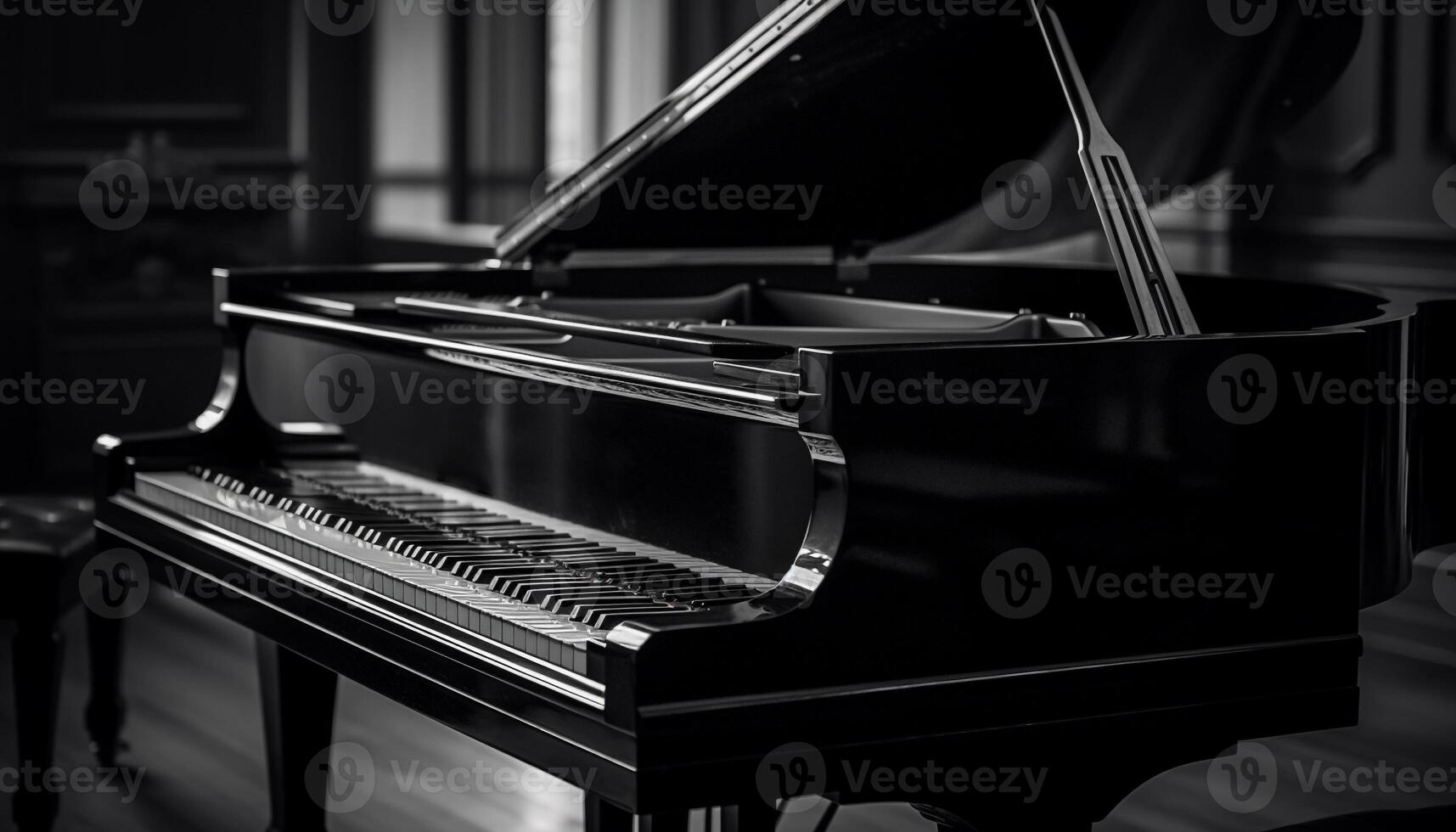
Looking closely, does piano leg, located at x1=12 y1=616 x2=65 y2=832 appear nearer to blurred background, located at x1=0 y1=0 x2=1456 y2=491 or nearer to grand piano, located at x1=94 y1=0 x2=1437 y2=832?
grand piano, located at x1=94 y1=0 x2=1437 y2=832

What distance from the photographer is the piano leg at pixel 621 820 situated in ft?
5.35

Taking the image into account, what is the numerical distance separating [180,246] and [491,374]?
4421mm

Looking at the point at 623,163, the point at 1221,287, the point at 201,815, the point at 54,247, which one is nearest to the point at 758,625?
the point at 623,163

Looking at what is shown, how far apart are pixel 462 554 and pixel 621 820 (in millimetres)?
339

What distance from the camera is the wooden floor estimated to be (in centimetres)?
293

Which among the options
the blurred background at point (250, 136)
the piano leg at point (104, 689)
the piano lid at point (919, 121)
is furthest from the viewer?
the blurred background at point (250, 136)

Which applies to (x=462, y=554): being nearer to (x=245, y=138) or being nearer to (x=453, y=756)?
(x=453, y=756)

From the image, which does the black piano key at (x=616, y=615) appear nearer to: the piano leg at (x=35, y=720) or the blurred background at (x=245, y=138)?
the piano leg at (x=35, y=720)

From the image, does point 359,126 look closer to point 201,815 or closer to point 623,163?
point 201,815

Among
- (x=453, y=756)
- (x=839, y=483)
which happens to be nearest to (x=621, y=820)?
(x=839, y=483)

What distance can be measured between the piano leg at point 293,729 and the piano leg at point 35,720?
0.56m

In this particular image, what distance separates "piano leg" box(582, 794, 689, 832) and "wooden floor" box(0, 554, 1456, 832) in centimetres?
97

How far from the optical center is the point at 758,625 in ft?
4.68

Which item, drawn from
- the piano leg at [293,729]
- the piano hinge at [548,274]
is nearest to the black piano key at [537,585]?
the piano leg at [293,729]
